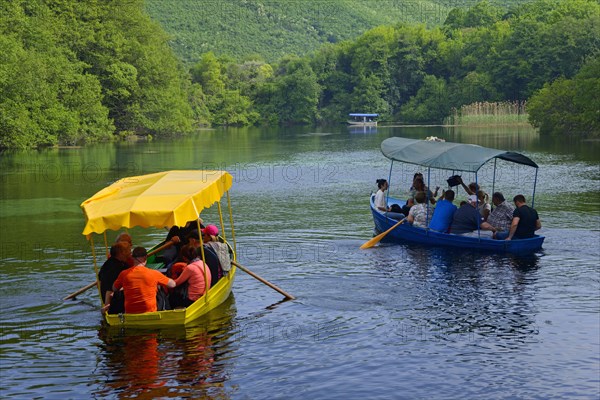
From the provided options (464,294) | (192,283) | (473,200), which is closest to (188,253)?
(192,283)

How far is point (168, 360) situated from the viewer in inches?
544

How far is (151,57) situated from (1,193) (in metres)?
47.4

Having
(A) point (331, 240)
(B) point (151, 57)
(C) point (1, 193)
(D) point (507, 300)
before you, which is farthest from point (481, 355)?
(B) point (151, 57)

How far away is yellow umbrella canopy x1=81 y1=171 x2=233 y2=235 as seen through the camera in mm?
14711

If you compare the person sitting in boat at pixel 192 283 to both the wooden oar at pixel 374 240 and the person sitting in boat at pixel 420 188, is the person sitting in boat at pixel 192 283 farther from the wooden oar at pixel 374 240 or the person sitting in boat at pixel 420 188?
the person sitting in boat at pixel 420 188

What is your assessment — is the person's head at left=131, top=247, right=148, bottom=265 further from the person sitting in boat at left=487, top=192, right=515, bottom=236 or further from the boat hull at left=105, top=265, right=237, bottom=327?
the person sitting in boat at left=487, top=192, right=515, bottom=236

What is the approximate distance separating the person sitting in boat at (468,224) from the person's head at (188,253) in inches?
336

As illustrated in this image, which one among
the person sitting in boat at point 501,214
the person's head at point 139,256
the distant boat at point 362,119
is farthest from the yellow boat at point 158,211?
the distant boat at point 362,119

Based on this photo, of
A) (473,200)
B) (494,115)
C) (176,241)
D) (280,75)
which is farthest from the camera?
(280,75)

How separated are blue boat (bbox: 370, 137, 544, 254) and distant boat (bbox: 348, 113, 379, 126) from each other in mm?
90534

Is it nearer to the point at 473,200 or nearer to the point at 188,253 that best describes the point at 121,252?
the point at 188,253

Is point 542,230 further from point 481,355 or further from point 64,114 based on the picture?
point 64,114

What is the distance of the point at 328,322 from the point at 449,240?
7.06 m

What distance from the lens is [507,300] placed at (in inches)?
671
